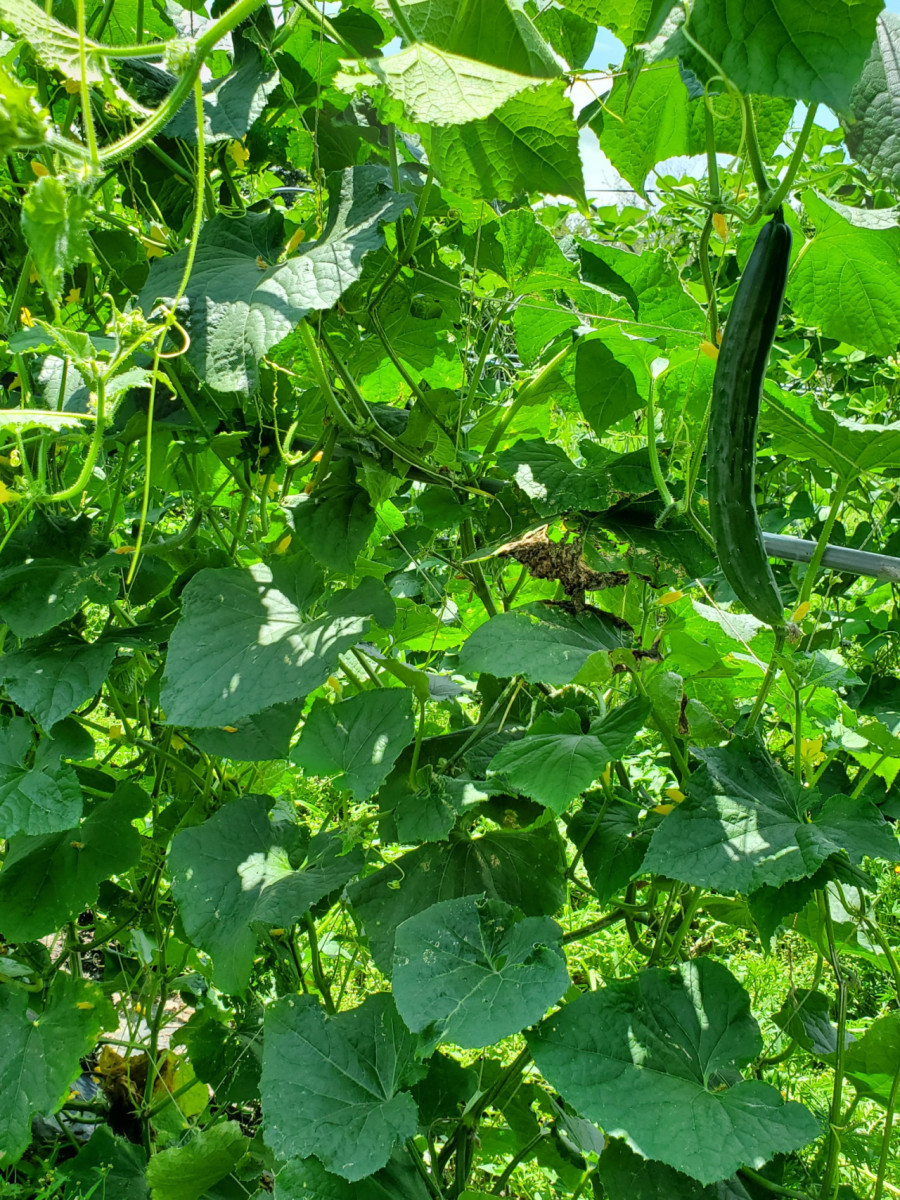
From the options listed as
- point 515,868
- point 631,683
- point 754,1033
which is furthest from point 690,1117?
point 631,683

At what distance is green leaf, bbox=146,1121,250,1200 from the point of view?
118 cm

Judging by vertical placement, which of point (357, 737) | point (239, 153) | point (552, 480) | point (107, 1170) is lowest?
point (107, 1170)

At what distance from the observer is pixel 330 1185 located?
93 centimetres

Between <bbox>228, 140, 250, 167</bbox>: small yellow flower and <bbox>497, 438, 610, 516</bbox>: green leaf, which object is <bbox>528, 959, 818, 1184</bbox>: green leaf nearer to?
<bbox>497, 438, 610, 516</bbox>: green leaf

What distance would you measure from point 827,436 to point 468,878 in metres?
0.70

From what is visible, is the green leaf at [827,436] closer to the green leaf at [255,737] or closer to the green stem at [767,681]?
the green stem at [767,681]

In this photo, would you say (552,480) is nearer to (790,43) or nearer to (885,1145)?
(790,43)

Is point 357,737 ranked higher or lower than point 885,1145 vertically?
higher

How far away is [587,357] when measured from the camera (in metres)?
1.11

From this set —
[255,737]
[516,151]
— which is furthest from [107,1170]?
[516,151]

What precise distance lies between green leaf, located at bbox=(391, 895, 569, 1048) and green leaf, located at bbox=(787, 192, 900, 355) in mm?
758

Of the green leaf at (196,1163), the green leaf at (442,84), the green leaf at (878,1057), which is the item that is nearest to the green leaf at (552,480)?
the green leaf at (442,84)

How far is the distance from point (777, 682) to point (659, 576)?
21cm

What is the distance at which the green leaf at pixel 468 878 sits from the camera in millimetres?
1106
